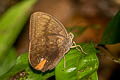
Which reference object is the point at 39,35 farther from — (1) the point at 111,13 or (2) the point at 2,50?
(1) the point at 111,13

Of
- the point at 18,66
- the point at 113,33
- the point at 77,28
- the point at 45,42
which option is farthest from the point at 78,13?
the point at 18,66

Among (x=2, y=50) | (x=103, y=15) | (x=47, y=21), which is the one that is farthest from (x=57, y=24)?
(x=103, y=15)

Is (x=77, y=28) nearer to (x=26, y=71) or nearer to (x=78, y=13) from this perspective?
(x=26, y=71)

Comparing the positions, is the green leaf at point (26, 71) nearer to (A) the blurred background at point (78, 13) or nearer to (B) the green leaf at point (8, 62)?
(B) the green leaf at point (8, 62)

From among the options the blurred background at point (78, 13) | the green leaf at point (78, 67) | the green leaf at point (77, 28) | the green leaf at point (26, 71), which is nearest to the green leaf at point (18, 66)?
the green leaf at point (26, 71)

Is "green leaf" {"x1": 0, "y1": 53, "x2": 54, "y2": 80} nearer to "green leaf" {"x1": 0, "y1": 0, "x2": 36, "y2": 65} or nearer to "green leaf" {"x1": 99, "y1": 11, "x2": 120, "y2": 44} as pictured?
"green leaf" {"x1": 99, "y1": 11, "x2": 120, "y2": 44}
